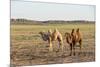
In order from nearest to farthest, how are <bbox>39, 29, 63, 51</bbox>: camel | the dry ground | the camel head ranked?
the dry ground
<bbox>39, 29, 63, 51</bbox>: camel
the camel head

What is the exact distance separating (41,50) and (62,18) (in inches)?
18.5

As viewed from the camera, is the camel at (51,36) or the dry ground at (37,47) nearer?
the dry ground at (37,47)

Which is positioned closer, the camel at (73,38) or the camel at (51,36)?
the camel at (51,36)

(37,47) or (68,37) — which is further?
(68,37)

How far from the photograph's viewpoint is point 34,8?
2.77 meters

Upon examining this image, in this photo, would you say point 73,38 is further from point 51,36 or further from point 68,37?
point 51,36

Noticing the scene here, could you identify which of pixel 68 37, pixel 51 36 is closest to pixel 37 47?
pixel 51 36

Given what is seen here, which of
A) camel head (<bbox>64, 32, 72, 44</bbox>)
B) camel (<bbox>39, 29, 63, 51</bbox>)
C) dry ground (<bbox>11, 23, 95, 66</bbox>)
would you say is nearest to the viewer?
dry ground (<bbox>11, 23, 95, 66</bbox>)

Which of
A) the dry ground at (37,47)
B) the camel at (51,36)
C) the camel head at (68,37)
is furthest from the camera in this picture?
the camel head at (68,37)

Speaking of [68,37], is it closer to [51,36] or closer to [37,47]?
[51,36]

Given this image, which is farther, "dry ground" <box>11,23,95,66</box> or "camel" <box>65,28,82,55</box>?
"camel" <box>65,28,82,55</box>

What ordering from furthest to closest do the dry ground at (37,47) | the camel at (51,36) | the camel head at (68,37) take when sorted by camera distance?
the camel head at (68,37), the camel at (51,36), the dry ground at (37,47)

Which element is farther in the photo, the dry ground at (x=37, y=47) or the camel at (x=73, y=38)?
the camel at (x=73, y=38)

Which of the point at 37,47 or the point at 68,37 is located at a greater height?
the point at 68,37
